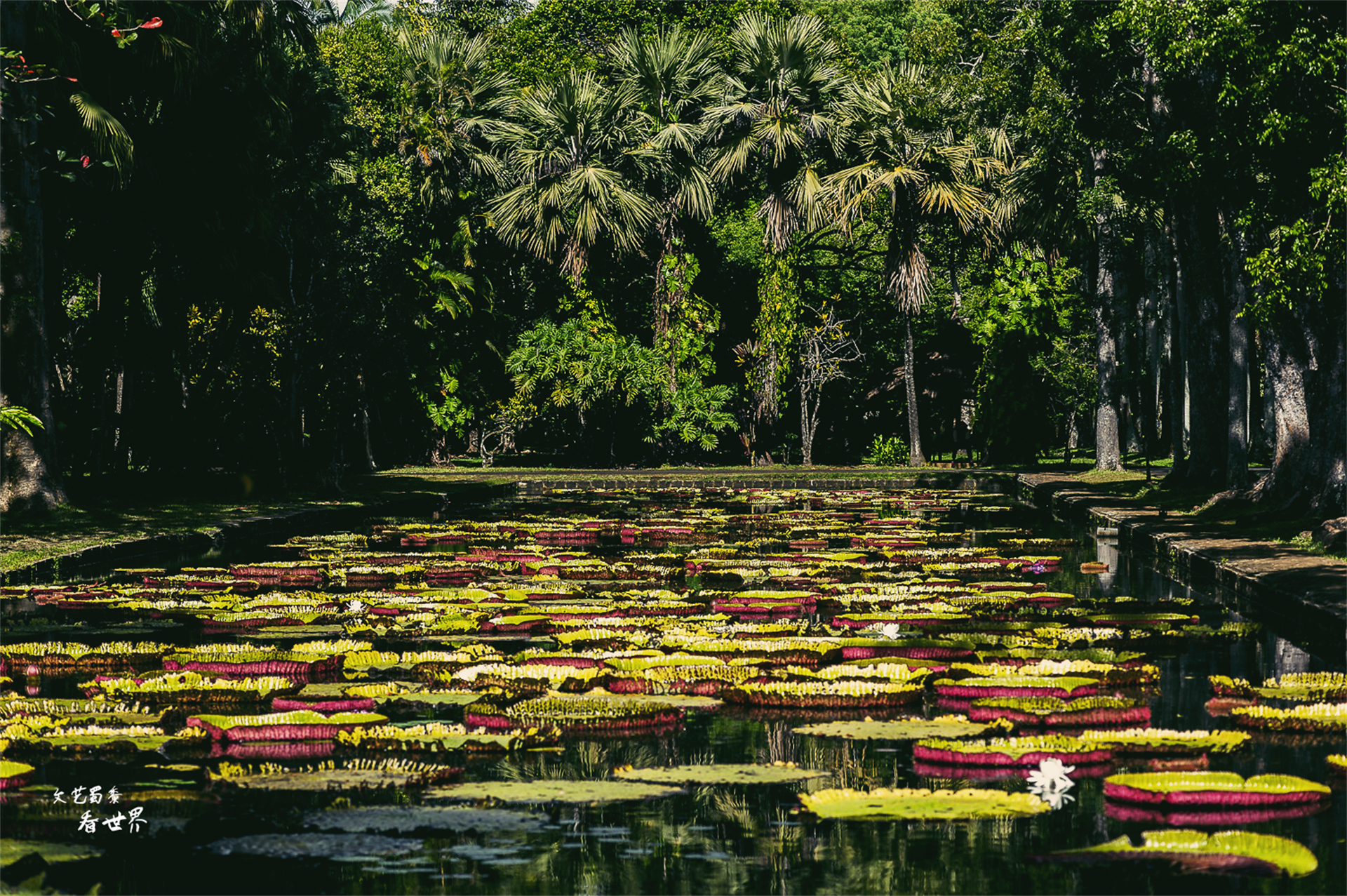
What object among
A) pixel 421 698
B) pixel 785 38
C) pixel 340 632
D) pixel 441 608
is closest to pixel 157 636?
pixel 340 632

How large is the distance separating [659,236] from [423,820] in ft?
97.0

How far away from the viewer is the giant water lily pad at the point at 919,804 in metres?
4.52

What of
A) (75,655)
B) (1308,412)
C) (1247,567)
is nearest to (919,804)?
(75,655)

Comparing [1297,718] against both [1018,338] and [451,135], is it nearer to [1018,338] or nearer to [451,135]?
[1018,338]

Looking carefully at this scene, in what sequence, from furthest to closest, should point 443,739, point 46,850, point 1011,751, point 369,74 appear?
point 369,74, point 443,739, point 1011,751, point 46,850

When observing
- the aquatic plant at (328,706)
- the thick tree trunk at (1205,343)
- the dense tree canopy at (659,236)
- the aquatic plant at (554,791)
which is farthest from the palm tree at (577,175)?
the aquatic plant at (554,791)

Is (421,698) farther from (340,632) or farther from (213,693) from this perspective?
(340,632)

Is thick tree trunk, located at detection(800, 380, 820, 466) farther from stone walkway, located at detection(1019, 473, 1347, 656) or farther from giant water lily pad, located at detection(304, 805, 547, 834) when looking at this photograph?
giant water lily pad, located at detection(304, 805, 547, 834)

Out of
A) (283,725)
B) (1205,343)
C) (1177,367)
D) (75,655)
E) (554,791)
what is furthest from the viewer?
(1177,367)

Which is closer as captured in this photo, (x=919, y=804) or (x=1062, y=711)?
(x=919, y=804)

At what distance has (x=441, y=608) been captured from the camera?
945 centimetres

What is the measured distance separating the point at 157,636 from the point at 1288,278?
9102mm

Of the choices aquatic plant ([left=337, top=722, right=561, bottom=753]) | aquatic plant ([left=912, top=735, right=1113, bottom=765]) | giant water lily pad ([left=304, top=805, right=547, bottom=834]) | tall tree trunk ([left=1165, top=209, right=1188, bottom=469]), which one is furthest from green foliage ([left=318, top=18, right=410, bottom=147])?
giant water lily pad ([left=304, top=805, right=547, bottom=834])

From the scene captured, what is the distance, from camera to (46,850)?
4.25m
